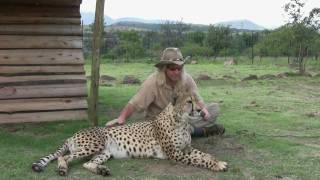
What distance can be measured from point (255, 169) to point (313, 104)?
19.0 ft

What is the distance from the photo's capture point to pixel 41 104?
27.0 feet

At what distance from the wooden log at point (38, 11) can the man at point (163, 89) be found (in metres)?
2.89

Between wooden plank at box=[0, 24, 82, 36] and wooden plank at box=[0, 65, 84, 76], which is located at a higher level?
wooden plank at box=[0, 24, 82, 36]

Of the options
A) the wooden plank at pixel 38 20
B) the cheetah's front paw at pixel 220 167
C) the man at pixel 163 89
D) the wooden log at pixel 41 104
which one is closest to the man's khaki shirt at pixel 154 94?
the man at pixel 163 89

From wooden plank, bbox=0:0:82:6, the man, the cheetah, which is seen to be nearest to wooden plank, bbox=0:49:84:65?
wooden plank, bbox=0:0:82:6

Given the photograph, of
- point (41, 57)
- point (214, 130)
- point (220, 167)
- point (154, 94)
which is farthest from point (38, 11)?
point (220, 167)

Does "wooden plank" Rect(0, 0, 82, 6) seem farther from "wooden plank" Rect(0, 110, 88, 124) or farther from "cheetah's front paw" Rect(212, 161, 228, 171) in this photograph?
"cheetah's front paw" Rect(212, 161, 228, 171)

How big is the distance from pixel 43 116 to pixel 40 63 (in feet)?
2.61

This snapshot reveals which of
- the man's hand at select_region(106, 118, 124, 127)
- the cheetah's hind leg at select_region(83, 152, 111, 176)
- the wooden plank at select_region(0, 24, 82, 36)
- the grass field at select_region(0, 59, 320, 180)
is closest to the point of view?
the cheetah's hind leg at select_region(83, 152, 111, 176)

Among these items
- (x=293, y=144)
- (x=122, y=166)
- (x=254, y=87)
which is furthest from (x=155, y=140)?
(x=254, y=87)

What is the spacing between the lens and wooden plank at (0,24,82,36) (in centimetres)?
825

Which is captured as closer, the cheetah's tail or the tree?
the cheetah's tail

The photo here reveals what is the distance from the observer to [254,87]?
47.1ft

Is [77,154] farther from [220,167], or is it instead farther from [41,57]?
[41,57]
